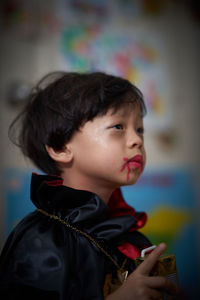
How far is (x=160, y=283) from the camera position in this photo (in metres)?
0.50

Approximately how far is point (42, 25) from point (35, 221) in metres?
1.19

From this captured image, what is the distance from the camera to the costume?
495mm

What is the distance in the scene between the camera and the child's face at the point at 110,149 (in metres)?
0.60

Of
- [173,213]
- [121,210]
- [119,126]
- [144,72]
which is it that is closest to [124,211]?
[121,210]

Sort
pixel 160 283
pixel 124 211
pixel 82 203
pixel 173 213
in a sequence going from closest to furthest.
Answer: pixel 160 283 < pixel 82 203 < pixel 124 211 < pixel 173 213

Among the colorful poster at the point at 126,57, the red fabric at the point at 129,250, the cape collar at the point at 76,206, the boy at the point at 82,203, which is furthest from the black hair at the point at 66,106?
the colorful poster at the point at 126,57

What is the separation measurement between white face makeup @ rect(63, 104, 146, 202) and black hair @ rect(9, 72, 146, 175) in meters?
0.02

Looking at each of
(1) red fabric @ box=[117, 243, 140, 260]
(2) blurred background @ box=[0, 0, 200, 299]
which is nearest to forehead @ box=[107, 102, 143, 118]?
(1) red fabric @ box=[117, 243, 140, 260]

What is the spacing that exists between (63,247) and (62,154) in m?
0.21

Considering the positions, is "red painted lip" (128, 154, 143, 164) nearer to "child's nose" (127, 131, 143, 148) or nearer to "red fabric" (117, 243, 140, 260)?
"child's nose" (127, 131, 143, 148)

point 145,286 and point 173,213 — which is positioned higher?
point 145,286

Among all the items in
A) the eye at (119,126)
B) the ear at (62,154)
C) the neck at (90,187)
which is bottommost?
the neck at (90,187)

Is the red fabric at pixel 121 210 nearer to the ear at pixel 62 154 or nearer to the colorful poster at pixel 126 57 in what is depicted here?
the ear at pixel 62 154

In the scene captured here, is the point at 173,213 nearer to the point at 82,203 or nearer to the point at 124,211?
the point at 124,211
